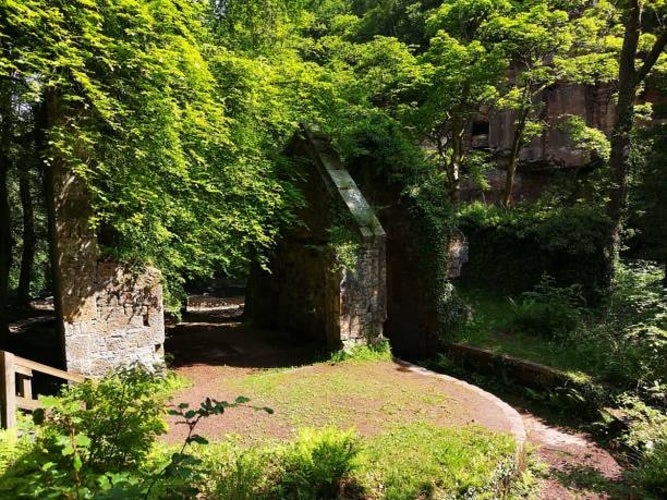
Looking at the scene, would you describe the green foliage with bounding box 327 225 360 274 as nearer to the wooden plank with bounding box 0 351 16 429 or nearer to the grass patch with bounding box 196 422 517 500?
the grass patch with bounding box 196 422 517 500

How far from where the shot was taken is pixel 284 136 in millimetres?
10664

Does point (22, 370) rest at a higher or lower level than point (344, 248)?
lower

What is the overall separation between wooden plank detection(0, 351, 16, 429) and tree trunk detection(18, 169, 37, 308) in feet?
24.1

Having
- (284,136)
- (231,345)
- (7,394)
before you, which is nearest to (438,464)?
(7,394)

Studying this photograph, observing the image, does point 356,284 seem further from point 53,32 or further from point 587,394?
point 53,32

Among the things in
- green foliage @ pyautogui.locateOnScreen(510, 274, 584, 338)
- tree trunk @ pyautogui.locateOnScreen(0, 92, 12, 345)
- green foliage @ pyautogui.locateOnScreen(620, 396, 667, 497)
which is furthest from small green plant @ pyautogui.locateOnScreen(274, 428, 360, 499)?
green foliage @ pyautogui.locateOnScreen(510, 274, 584, 338)

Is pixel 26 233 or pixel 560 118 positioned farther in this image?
pixel 560 118

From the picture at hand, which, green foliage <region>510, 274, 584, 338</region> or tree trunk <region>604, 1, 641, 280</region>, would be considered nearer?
green foliage <region>510, 274, 584, 338</region>

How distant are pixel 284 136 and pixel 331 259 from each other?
10.4 feet

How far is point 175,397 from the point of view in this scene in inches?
295

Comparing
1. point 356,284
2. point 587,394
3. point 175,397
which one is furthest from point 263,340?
point 587,394

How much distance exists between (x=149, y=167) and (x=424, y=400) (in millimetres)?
5531

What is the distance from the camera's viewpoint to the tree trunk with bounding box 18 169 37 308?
12.2 m

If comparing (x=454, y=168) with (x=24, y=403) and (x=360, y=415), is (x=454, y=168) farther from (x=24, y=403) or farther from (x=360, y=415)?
(x=24, y=403)
